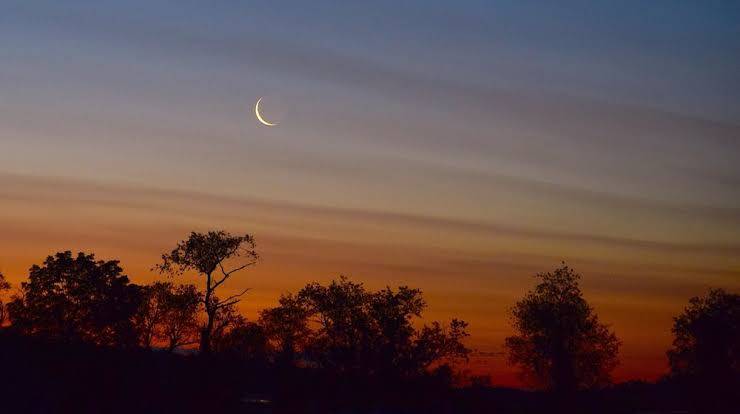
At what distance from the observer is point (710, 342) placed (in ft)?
448

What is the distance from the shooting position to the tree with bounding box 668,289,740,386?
13450 centimetres

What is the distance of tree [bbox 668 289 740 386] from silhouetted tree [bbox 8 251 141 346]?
83.1 m

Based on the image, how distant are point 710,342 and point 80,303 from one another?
9376 cm

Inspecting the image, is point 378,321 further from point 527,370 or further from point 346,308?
point 527,370

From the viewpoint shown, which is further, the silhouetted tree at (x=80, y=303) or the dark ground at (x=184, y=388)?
the silhouetted tree at (x=80, y=303)

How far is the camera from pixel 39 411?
80500 mm

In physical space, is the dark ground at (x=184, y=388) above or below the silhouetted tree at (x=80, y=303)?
below

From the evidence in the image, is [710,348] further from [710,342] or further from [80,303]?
[80,303]

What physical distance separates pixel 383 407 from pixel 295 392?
47.4ft

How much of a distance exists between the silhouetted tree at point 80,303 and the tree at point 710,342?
8312cm

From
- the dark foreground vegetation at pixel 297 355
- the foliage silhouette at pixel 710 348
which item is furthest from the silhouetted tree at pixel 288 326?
the foliage silhouette at pixel 710 348

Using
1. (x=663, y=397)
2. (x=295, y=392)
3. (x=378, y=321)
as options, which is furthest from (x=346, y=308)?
(x=663, y=397)

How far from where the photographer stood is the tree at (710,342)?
441ft

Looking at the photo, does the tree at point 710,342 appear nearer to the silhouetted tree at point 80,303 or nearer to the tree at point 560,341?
the tree at point 560,341
